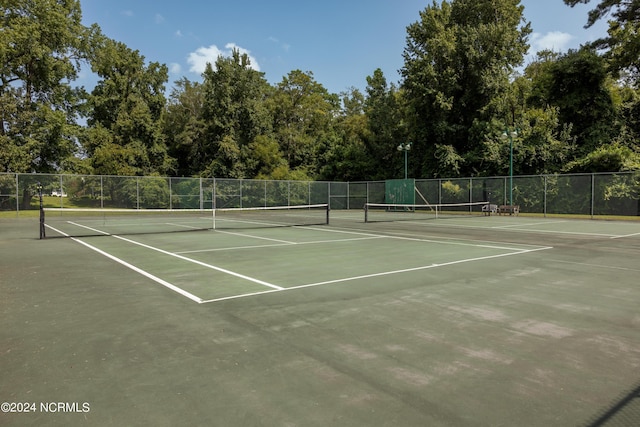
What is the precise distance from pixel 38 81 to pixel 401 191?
114 ft

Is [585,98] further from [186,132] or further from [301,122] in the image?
[186,132]

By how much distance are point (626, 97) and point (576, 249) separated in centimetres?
3251

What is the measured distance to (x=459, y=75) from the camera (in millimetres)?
38062

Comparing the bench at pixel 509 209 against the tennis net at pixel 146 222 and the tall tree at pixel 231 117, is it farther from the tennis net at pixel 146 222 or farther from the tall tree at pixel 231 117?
the tall tree at pixel 231 117

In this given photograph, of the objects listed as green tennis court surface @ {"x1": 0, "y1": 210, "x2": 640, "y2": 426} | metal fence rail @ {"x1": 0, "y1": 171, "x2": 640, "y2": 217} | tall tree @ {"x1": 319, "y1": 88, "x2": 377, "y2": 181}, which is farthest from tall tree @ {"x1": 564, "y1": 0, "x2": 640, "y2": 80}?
green tennis court surface @ {"x1": 0, "y1": 210, "x2": 640, "y2": 426}

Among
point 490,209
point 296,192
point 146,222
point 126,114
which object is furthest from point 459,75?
point 126,114

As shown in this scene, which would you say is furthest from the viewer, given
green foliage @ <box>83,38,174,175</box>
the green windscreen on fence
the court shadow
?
green foliage @ <box>83,38,174,175</box>

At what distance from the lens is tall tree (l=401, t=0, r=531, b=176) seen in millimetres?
36125

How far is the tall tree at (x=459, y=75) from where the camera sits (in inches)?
1422

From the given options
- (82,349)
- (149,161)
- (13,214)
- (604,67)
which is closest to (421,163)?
(604,67)

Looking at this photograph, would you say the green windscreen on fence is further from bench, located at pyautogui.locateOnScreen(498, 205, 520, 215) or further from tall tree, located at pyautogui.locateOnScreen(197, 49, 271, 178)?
tall tree, located at pyautogui.locateOnScreen(197, 49, 271, 178)

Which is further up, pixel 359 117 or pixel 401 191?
pixel 359 117

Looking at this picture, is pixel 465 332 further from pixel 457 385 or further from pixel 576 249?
pixel 576 249

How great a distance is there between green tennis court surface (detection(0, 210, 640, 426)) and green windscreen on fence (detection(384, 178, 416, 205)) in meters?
27.3
